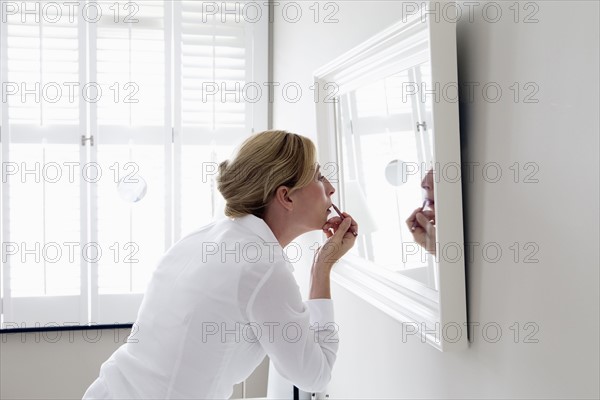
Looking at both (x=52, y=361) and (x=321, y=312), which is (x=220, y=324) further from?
(x=52, y=361)

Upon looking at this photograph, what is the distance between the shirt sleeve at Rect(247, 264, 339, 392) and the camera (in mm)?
1170

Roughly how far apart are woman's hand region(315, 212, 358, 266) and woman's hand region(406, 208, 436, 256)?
23cm

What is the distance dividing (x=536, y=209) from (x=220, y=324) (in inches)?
24.4

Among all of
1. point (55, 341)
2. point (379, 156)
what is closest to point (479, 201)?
point (379, 156)

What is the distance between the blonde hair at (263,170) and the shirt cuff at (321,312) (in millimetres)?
233

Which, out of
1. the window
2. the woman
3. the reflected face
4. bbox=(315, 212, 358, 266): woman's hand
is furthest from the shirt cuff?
the window

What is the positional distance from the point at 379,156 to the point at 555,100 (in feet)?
1.90

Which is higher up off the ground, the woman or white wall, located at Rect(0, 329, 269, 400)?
the woman

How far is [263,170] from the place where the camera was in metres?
1.29

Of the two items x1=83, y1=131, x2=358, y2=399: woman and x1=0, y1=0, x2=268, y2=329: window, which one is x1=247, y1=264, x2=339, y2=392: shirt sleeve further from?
x1=0, y1=0, x2=268, y2=329: window

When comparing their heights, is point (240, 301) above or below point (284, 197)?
below

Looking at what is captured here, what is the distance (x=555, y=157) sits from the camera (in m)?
0.81

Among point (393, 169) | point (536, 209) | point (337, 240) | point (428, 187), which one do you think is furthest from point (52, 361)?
point (536, 209)

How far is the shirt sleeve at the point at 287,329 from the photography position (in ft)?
3.84
